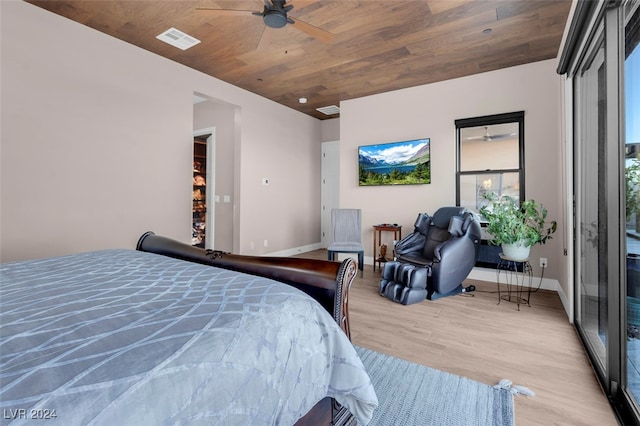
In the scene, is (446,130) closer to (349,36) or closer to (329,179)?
(349,36)

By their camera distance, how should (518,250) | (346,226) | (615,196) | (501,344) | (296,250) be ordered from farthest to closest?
(296,250) < (346,226) < (518,250) < (501,344) < (615,196)

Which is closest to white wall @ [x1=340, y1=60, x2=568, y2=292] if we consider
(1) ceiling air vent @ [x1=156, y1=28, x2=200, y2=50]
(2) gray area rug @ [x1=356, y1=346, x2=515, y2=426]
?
(2) gray area rug @ [x1=356, y1=346, x2=515, y2=426]

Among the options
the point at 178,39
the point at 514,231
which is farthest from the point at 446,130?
the point at 178,39

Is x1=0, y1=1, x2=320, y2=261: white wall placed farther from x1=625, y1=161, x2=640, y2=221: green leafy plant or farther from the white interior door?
x1=625, y1=161, x2=640, y2=221: green leafy plant

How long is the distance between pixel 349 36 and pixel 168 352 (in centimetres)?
349

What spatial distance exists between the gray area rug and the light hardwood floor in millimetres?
89

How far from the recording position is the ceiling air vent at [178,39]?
10.7 ft

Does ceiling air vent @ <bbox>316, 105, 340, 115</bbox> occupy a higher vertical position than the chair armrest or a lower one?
higher

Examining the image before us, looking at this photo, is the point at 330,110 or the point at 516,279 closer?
the point at 516,279

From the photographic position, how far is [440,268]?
323 cm

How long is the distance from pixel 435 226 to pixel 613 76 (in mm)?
2519

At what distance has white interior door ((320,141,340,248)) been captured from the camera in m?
6.60

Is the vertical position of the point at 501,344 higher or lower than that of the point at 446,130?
lower

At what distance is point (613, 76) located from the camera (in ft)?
5.43
